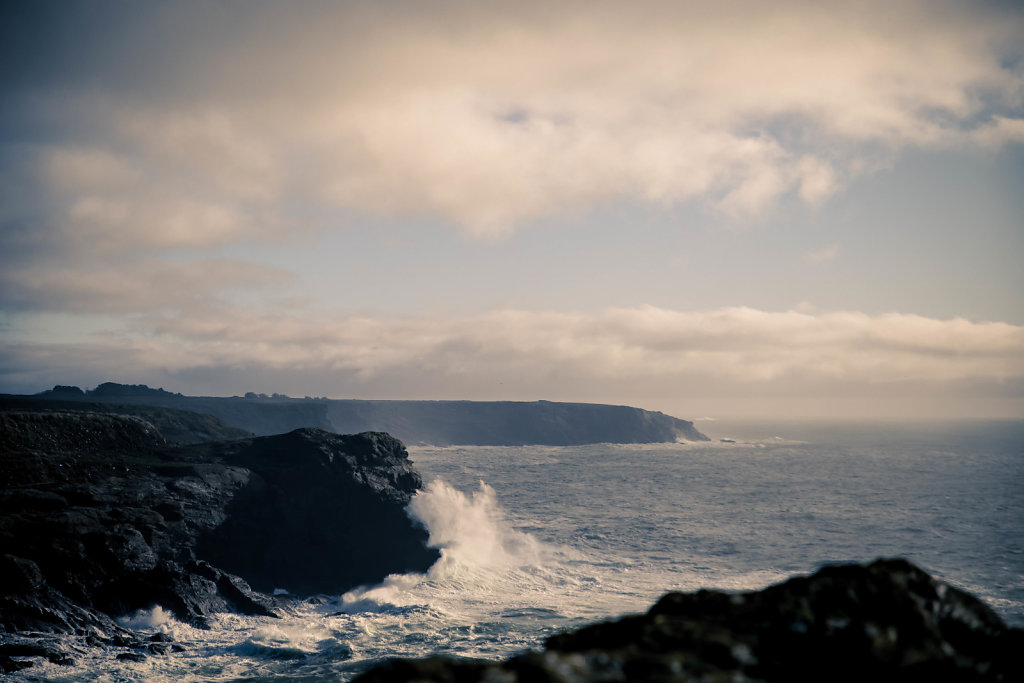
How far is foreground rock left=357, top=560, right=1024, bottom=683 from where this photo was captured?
5668mm

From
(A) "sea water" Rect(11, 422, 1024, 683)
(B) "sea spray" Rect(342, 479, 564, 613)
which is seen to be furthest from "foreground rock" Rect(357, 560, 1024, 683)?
(B) "sea spray" Rect(342, 479, 564, 613)

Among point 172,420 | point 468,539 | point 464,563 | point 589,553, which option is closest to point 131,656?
point 464,563

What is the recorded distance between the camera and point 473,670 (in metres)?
5.71

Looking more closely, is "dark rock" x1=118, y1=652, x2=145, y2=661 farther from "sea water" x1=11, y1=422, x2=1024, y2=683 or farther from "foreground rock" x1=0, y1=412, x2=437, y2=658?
"foreground rock" x1=0, y1=412, x2=437, y2=658

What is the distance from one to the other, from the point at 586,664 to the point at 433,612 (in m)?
40.7

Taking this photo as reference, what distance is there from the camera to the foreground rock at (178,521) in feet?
120

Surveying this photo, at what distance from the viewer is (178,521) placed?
45.2 metres

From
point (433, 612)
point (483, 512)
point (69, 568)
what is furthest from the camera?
point (483, 512)

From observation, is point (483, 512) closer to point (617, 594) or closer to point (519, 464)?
point (617, 594)

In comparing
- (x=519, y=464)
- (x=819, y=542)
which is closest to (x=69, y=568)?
(x=819, y=542)

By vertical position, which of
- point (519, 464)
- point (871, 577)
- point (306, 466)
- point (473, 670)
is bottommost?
point (519, 464)

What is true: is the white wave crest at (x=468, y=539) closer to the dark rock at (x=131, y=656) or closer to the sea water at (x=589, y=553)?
the sea water at (x=589, y=553)

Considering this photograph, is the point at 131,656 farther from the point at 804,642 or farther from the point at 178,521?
the point at 804,642

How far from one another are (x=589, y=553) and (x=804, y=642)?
57.1 m
